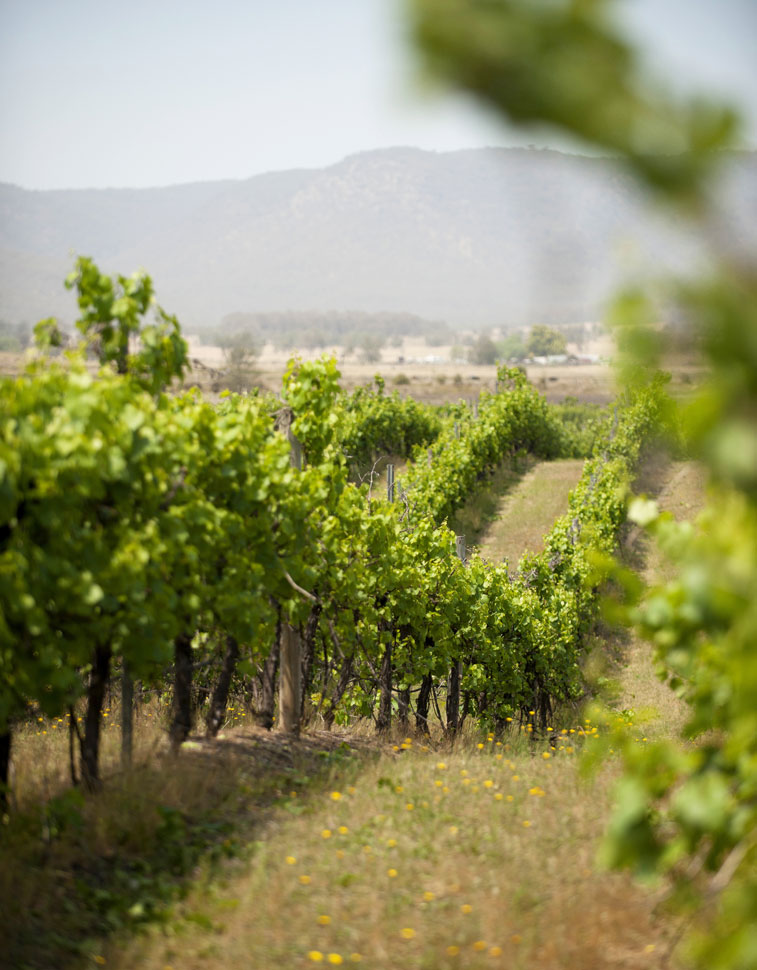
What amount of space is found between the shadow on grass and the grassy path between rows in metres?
0.02

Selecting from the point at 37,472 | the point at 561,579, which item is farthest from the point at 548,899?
the point at 561,579

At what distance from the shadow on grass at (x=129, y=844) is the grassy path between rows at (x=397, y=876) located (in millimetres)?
24

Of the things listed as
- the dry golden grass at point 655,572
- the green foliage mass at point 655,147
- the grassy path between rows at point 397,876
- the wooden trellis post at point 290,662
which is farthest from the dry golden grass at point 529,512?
the green foliage mass at point 655,147

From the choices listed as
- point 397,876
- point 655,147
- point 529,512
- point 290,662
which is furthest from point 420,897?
point 529,512

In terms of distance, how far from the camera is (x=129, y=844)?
4164 millimetres

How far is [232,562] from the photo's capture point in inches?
197

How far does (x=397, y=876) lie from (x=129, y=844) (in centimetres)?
124

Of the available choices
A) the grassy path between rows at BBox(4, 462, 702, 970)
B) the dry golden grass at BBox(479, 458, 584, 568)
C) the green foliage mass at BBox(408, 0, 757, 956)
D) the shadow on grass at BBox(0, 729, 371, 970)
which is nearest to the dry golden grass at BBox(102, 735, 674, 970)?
the grassy path between rows at BBox(4, 462, 702, 970)

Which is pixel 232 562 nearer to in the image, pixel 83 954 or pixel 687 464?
pixel 83 954

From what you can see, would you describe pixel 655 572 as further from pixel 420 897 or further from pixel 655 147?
pixel 655 147

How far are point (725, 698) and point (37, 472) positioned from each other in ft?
9.32

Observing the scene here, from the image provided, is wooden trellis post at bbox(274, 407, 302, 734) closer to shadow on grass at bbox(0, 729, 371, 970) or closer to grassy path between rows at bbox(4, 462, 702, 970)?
grassy path between rows at bbox(4, 462, 702, 970)

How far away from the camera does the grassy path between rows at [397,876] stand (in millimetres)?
3379

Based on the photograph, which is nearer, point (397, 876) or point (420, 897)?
point (420, 897)
